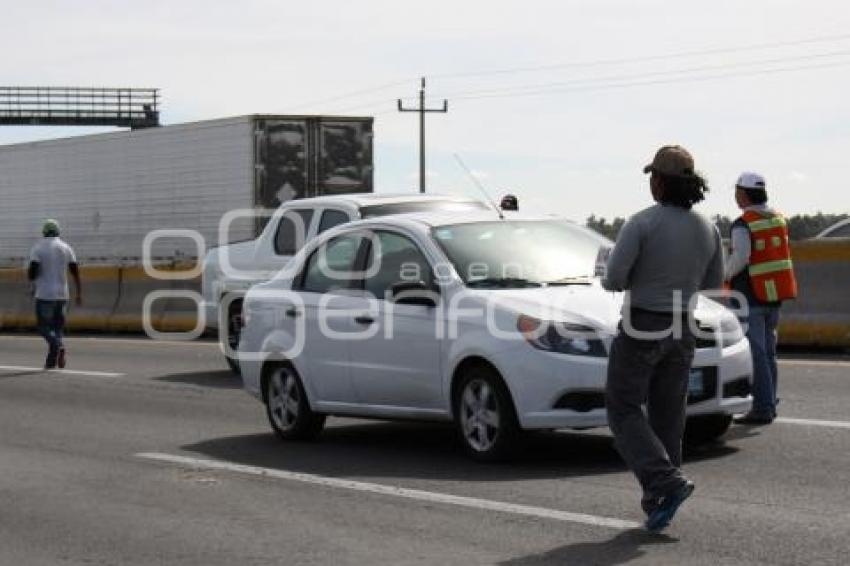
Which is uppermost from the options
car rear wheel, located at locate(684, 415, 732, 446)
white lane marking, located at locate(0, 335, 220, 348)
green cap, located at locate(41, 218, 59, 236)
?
green cap, located at locate(41, 218, 59, 236)

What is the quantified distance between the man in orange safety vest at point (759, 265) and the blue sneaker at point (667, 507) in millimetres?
4107

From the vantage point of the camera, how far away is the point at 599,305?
9648mm

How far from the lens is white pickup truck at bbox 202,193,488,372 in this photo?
16.2 m

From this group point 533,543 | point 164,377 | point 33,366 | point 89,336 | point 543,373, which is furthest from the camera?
point 89,336

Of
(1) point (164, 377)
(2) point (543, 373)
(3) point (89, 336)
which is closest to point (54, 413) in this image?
(1) point (164, 377)

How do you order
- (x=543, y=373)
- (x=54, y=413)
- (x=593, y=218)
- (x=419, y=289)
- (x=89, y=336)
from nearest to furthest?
(x=543, y=373)
(x=419, y=289)
(x=54, y=413)
(x=593, y=218)
(x=89, y=336)

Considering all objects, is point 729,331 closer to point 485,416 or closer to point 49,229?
point 485,416

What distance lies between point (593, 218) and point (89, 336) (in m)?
12.5

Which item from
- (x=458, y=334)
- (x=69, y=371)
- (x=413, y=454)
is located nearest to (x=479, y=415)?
(x=458, y=334)

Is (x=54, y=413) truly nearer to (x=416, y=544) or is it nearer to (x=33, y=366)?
(x=33, y=366)

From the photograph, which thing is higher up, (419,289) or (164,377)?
(419,289)

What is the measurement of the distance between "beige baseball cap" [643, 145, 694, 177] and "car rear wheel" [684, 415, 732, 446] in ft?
10.1

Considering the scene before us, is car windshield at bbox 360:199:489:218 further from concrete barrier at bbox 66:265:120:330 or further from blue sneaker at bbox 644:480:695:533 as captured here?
concrete barrier at bbox 66:265:120:330

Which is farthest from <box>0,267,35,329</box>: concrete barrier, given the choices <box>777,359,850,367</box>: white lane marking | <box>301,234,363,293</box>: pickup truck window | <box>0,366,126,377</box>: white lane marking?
<box>301,234,363,293</box>: pickup truck window
